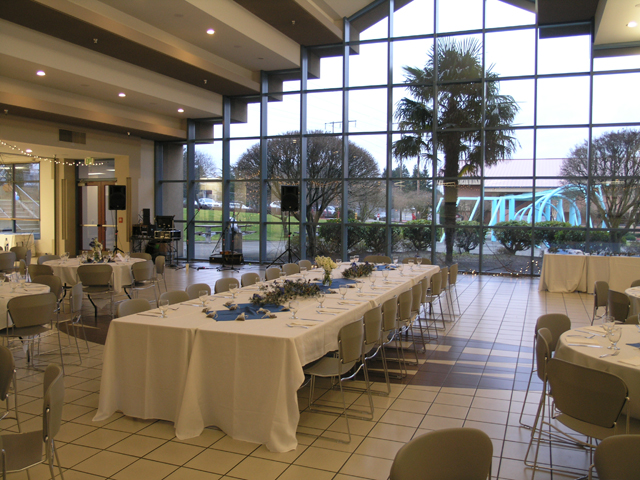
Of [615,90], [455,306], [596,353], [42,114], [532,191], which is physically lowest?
[455,306]

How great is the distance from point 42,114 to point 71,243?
591 centimetres

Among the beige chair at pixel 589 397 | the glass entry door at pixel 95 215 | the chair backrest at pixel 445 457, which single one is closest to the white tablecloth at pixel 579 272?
the beige chair at pixel 589 397

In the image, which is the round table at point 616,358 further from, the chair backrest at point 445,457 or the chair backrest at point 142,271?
the chair backrest at point 142,271

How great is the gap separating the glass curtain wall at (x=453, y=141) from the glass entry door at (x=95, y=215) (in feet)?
16.6

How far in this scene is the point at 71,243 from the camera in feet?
51.3

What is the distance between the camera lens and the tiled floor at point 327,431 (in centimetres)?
321

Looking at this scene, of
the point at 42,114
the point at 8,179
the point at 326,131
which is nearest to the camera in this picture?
the point at 42,114

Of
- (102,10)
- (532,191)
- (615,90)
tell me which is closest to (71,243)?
(102,10)

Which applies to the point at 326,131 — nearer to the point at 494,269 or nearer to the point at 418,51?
the point at 418,51

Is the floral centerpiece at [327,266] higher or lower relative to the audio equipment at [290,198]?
lower

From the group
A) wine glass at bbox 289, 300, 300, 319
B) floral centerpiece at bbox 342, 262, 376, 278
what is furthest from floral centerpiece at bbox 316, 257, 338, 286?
wine glass at bbox 289, 300, 300, 319

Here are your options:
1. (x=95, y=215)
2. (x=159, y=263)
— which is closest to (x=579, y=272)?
(x=159, y=263)

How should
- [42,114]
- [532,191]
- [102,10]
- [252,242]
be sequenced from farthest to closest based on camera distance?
1. [252,242]
2. [532,191]
3. [42,114]
4. [102,10]

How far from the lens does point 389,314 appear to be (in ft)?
15.7
